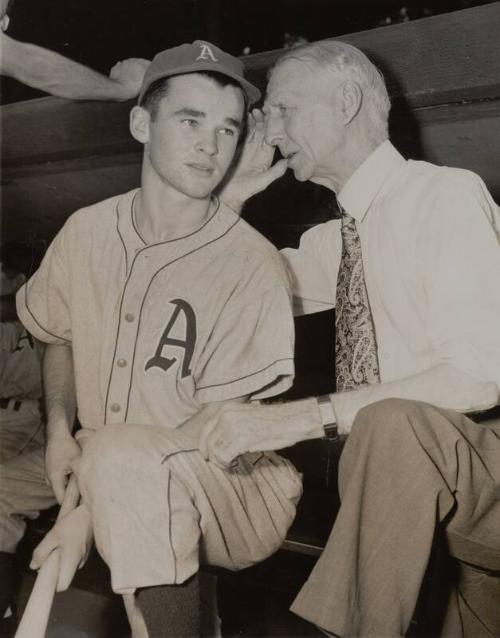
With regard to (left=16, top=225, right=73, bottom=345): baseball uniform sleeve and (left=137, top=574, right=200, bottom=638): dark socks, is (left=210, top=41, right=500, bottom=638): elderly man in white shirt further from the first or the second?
(left=16, top=225, right=73, bottom=345): baseball uniform sleeve

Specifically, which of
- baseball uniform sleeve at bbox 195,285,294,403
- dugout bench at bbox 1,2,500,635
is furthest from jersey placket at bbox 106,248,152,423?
dugout bench at bbox 1,2,500,635

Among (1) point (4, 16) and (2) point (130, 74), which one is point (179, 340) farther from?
(1) point (4, 16)

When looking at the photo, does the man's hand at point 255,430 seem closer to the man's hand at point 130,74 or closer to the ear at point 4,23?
the man's hand at point 130,74

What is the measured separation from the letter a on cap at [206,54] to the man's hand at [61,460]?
613mm

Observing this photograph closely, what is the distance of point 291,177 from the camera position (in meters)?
1.04

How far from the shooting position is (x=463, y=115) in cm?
95

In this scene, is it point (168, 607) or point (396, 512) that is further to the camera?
point (168, 607)

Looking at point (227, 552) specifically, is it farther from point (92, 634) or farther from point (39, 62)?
point (39, 62)

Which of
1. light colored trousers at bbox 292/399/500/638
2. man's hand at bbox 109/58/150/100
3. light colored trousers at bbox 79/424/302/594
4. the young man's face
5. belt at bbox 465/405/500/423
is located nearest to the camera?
light colored trousers at bbox 292/399/500/638

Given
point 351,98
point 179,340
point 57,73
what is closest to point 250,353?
point 179,340

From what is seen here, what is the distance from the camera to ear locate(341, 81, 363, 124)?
95cm

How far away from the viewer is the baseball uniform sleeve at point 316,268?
1.02 metres

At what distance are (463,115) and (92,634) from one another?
0.99 meters

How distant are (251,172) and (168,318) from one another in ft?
0.90
